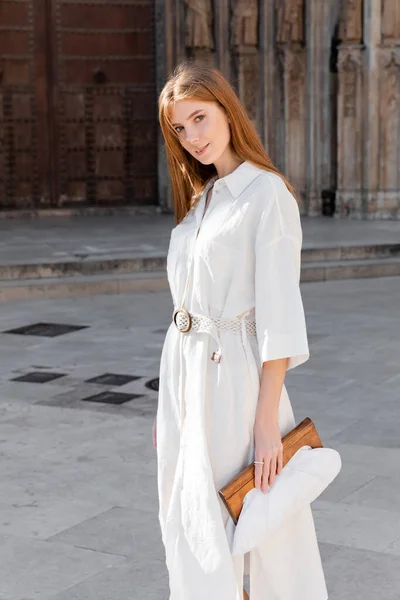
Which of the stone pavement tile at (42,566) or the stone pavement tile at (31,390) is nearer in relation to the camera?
the stone pavement tile at (42,566)

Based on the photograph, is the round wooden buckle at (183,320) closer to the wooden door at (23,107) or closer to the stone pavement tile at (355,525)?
the stone pavement tile at (355,525)

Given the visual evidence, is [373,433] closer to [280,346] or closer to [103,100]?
[280,346]

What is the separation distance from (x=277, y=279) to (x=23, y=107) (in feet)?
44.8

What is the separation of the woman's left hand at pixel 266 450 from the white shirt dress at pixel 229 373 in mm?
57

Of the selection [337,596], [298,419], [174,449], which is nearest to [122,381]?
[298,419]

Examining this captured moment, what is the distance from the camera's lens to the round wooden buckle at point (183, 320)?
268cm

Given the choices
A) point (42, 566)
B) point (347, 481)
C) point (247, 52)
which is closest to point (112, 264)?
point (247, 52)

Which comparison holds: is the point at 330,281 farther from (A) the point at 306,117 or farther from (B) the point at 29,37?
(B) the point at 29,37

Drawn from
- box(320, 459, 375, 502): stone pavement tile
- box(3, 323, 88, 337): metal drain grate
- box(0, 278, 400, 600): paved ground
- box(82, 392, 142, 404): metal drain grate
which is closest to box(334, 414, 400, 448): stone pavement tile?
box(0, 278, 400, 600): paved ground

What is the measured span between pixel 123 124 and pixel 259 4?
2.45 metres

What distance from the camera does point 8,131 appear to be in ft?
51.4

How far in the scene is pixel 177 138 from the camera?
8.87 feet

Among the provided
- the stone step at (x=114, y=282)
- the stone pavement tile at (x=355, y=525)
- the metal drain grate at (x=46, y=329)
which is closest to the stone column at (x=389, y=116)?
the stone step at (x=114, y=282)

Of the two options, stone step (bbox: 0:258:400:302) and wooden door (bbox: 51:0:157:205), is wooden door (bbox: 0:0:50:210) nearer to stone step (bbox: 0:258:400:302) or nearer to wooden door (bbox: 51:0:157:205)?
wooden door (bbox: 51:0:157:205)
